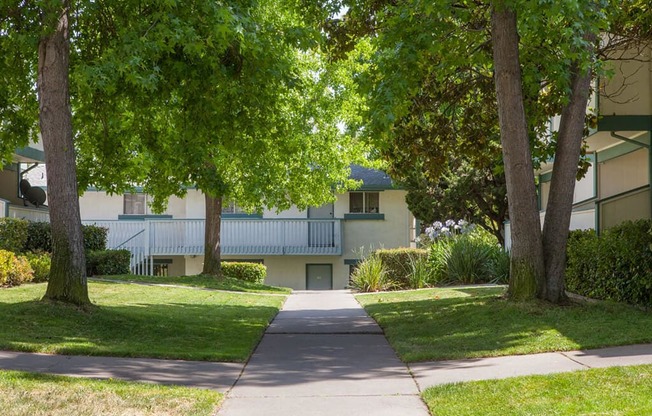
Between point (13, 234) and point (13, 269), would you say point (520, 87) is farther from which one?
point (13, 234)

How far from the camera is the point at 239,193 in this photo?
2675cm

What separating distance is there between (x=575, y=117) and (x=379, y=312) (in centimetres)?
549

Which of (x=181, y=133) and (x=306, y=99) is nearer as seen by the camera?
(x=181, y=133)

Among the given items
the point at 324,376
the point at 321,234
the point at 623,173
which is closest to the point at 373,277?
the point at 623,173

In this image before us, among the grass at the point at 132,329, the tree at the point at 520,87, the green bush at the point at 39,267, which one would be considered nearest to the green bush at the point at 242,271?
the green bush at the point at 39,267

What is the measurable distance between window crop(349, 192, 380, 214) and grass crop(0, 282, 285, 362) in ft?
62.2

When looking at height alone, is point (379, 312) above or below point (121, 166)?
below

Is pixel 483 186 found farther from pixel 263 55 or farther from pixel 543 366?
pixel 543 366

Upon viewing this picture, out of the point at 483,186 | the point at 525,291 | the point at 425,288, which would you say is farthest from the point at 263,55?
the point at 483,186

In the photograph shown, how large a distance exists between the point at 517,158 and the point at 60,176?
7.17 metres

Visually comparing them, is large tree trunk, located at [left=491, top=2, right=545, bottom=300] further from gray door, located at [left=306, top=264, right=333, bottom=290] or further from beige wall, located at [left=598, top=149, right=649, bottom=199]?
gray door, located at [left=306, top=264, right=333, bottom=290]

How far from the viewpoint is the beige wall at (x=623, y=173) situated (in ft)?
68.1

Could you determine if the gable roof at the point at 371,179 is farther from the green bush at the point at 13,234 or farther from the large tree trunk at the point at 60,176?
the large tree trunk at the point at 60,176

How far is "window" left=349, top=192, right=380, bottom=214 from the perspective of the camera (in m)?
36.6
